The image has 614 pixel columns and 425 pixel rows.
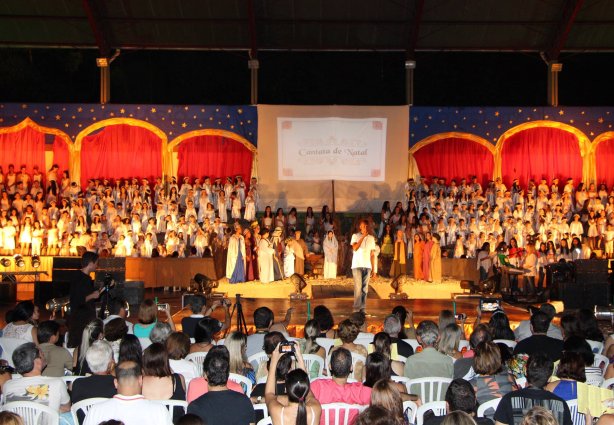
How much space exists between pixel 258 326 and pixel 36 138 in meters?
16.4

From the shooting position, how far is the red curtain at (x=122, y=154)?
73.3ft

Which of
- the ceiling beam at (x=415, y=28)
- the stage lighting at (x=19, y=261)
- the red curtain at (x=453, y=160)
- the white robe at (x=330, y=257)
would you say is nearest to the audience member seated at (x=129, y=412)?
the stage lighting at (x=19, y=261)

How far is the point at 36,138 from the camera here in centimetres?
2189

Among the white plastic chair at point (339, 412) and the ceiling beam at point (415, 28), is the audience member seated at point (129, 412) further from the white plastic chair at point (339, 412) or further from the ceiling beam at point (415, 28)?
the ceiling beam at point (415, 28)

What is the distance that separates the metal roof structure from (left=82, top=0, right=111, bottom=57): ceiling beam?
23 millimetres

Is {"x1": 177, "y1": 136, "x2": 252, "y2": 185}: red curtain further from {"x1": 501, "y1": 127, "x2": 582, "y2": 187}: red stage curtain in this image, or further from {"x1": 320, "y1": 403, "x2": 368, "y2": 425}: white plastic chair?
{"x1": 320, "y1": 403, "x2": 368, "y2": 425}: white plastic chair

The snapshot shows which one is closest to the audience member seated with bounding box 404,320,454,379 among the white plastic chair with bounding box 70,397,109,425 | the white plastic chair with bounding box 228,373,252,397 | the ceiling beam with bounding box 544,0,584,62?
the white plastic chair with bounding box 228,373,252,397

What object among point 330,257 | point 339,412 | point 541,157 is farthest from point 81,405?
point 541,157

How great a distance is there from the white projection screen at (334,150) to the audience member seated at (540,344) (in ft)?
47.7

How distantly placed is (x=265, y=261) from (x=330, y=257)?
4.43ft

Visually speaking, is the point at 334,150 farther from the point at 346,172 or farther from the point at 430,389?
the point at 430,389

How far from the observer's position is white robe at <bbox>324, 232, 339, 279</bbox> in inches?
704

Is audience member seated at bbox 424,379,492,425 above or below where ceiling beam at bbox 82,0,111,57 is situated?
below

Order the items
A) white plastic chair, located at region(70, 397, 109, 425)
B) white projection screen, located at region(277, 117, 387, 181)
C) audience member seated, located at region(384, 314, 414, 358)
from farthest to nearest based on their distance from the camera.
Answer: white projection screen, located at region(277, 117, 387, 181) → audience member seated, located at region(384, 314, 414, 358) → white plastic chair, located at region(70, 397, 109, 425)
